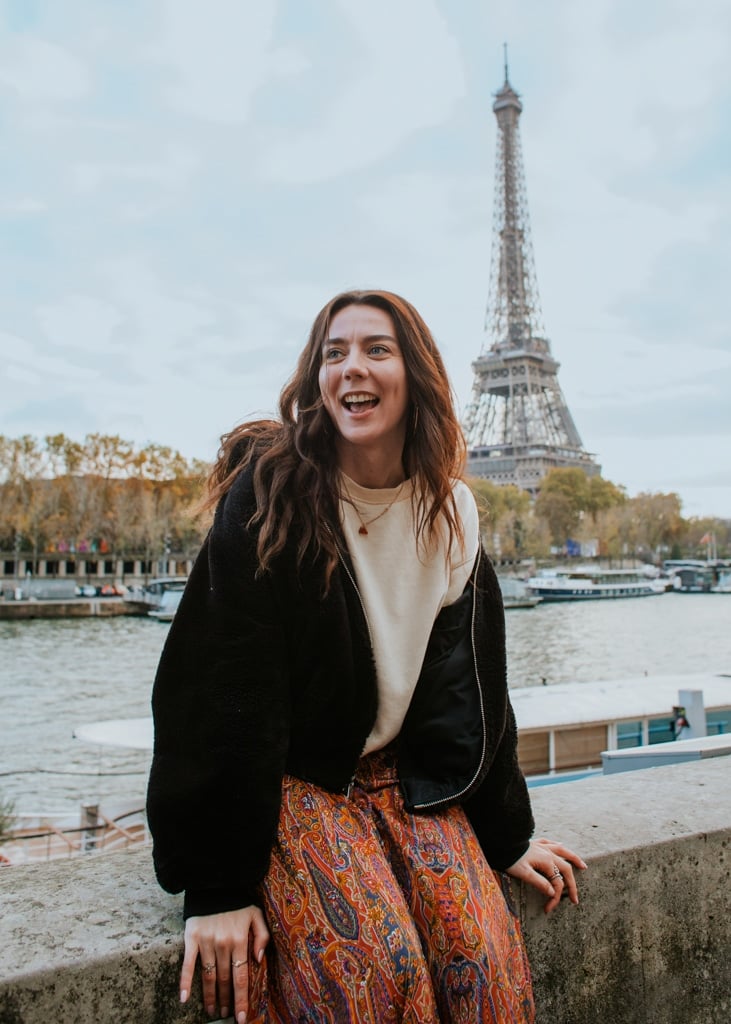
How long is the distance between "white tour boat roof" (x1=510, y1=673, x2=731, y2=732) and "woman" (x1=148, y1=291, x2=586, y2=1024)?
24.0ft

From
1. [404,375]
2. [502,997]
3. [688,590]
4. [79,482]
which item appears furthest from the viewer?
[688,590]

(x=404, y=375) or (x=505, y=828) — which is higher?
(x=404, y=375)

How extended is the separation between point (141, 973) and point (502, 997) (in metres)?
0.62

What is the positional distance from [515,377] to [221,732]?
79616mm

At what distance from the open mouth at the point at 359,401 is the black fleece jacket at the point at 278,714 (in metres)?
0.30

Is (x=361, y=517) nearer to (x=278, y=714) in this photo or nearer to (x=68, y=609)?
(x=278, y=714)

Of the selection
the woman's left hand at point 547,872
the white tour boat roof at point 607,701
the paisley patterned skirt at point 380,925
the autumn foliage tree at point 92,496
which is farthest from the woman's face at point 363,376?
the autumn foliage tree at point 92,496

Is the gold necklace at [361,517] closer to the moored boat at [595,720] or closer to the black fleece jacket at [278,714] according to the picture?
the black fleece jacket at [278,714]

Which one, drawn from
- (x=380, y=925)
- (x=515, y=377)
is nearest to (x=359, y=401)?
(x=380, y=925)

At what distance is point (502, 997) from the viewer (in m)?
1.57

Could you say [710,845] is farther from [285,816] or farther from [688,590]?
[688,590]

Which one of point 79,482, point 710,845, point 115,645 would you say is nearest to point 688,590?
point 79,482

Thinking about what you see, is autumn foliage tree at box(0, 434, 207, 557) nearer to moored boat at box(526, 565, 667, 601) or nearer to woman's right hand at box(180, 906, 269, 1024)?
moored boat at box(526, 565, 667, 601)

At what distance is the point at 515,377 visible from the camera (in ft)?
260
